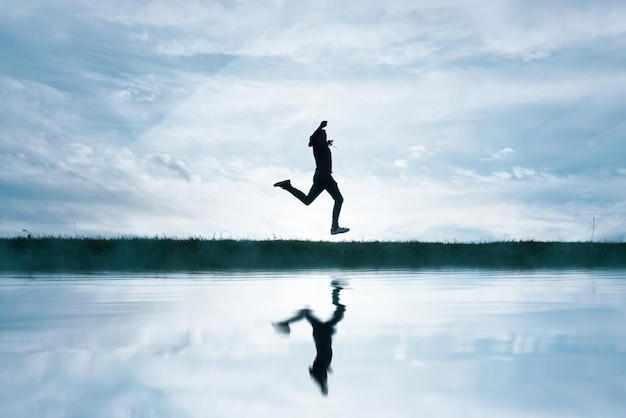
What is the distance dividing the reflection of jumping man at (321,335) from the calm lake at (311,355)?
0.01 metres

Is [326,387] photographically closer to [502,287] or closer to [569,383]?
[569,383]

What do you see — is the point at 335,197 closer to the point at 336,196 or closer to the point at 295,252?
the point at 336,196

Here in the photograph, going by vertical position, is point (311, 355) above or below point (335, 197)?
below

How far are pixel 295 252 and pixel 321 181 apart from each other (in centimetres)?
1190

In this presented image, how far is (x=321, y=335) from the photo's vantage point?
6723 millimetres

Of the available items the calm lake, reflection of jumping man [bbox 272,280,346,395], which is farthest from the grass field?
reflection of jumping man [bbox 272,280,346,395]

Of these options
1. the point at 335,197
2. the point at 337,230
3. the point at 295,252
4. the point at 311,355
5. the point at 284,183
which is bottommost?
the point at 311,355

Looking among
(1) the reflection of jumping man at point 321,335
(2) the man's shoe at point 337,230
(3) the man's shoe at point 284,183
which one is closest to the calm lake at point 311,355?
(1) the reflection of jumping man at point 321,335

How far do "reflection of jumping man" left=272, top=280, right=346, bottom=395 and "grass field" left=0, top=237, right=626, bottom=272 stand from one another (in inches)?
610

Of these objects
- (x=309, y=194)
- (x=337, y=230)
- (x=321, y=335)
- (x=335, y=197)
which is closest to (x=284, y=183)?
(x=309, y=194)

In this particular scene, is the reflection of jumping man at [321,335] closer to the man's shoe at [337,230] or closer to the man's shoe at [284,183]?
the man's shoe at [337,230]

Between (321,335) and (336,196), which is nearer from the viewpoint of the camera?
(321,335)

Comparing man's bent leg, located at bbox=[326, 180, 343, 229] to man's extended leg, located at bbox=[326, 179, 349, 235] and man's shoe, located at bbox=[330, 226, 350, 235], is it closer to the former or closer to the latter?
man's extended leg, located at bbox=[326, 179, 349, 235]

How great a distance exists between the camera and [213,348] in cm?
604
